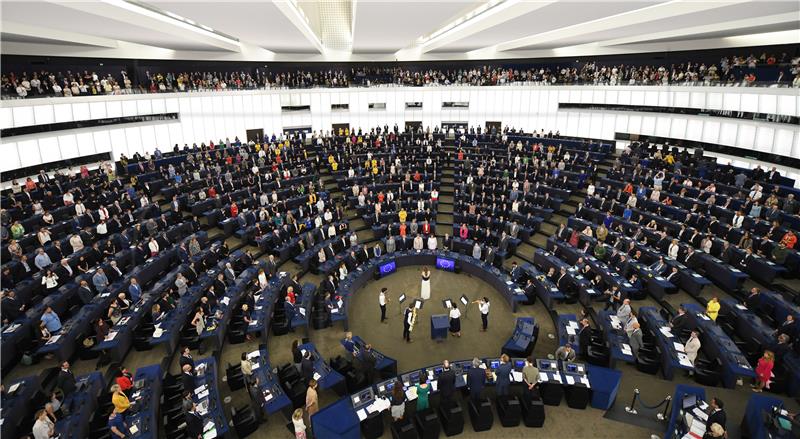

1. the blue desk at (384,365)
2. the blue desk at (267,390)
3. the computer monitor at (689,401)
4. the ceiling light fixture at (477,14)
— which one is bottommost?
the blue desk at (384,365)

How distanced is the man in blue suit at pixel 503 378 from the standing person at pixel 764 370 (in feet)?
20.6

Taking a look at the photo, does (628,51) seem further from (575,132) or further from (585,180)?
(585,180)

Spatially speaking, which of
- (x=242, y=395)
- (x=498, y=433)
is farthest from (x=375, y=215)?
(x=498, y=433)

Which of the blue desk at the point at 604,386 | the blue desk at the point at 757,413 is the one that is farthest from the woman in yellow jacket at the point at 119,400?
the blue desk at the point at 757,413

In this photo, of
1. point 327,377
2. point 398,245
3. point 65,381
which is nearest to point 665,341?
point 327,377

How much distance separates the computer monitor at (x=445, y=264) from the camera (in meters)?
18.8

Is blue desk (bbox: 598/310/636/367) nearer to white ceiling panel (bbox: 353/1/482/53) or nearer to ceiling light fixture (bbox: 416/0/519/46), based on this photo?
ceiling light fixture (bbox: 416/0/519/46)

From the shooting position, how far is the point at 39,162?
2298 cm

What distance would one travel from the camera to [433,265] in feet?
63.6

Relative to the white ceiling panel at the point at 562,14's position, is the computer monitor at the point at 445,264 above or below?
below

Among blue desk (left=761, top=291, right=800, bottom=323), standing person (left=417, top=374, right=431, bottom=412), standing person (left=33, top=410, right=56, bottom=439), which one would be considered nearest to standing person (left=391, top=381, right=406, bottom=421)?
standing person (left=417, top=374, right=431, bottom=412)

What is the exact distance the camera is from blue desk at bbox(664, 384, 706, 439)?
8.83m

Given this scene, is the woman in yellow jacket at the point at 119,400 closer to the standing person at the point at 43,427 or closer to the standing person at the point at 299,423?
the standing person at the point at 43,427

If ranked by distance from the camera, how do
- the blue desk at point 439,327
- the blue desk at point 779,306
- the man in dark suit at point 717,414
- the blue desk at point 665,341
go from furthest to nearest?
the blue desk at point 439,327 < the blue desk at point 779,306 < the blue desk at point 665,341 < the man in dark suit at point 717,414
